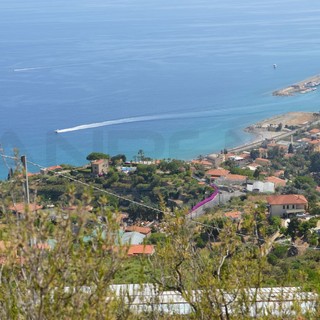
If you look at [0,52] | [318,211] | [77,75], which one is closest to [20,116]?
[77,75]

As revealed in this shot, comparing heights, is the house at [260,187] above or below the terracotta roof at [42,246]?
below

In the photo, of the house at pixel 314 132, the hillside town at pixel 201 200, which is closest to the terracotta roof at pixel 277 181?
the hillside town at pixel 201 200

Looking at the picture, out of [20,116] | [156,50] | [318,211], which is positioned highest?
[156,50]

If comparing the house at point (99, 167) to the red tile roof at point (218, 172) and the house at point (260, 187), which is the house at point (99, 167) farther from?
the house at point (260, 187)

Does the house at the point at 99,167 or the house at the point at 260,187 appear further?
the house at the point at 99,167

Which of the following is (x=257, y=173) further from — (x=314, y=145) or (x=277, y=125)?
(x=277, y=125)

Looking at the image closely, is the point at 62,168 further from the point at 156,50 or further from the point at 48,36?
the point at 48,36
